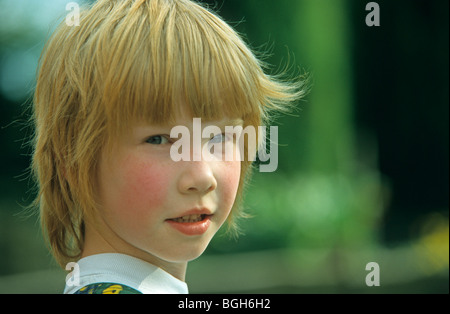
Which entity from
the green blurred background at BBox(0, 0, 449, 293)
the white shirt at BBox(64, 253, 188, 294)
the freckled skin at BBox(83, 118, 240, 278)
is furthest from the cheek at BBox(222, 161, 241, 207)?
the green blurred background at BBox(0, 0, 449, 293)

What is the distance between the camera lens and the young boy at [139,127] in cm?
56

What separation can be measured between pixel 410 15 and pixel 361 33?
0.25 m

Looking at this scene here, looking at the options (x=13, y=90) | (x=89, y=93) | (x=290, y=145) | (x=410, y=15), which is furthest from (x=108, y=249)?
(x=410, y=15)

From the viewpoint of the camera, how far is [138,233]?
58 centimetres

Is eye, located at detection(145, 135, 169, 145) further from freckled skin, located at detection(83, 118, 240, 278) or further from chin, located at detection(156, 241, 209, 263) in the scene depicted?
chin, located at detection(156, 241, 209, 263)

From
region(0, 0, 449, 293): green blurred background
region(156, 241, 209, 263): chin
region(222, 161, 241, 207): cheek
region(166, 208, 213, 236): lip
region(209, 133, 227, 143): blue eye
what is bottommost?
region(156, 241, 209, 263): chin

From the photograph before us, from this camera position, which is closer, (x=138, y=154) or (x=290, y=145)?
(x=138, y=154)

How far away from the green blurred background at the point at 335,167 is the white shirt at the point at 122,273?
1367mm

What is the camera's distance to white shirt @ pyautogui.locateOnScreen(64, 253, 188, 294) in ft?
1.92

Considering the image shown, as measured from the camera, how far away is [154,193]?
56 cm

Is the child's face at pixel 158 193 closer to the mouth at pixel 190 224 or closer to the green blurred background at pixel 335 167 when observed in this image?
the mouth at pixel 190 224

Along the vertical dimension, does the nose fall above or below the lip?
above

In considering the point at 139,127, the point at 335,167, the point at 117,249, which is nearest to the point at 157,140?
the point at 139,127
